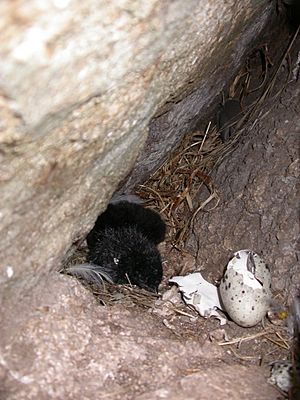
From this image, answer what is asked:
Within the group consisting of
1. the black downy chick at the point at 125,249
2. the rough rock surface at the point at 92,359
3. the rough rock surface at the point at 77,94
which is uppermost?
the rough rock surface at the point at 77,94

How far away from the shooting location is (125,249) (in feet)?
8.63

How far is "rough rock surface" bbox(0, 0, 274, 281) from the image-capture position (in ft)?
4.32

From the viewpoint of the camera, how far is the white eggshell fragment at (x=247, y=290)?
217cm

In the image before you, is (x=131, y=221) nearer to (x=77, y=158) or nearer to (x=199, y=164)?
(x=199, y=164)

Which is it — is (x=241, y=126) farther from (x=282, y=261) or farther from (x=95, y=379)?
(x=95, y=379)

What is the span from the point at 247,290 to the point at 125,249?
0.64m

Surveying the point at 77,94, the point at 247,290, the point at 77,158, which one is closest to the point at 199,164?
the point at 247,290

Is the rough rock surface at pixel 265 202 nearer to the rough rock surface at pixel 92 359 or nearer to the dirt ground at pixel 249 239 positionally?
the dirt ground at pixel 249 239

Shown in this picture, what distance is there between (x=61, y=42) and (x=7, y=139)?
0.26 meters

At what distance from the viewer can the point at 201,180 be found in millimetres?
2928

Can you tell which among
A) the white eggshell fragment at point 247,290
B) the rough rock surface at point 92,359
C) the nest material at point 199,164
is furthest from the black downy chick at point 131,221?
the rough rock surface at point 92,359

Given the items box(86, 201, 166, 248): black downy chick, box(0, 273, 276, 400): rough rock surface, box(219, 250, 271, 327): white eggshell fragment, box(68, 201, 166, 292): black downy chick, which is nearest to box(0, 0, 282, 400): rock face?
box(0, 273, 276, 400): rough rock surface

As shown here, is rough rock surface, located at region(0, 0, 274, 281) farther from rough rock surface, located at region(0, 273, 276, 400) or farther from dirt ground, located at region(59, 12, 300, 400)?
dirt ground, located at region(59, 12, 300, 400)

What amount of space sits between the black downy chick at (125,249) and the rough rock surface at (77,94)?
51 cm
